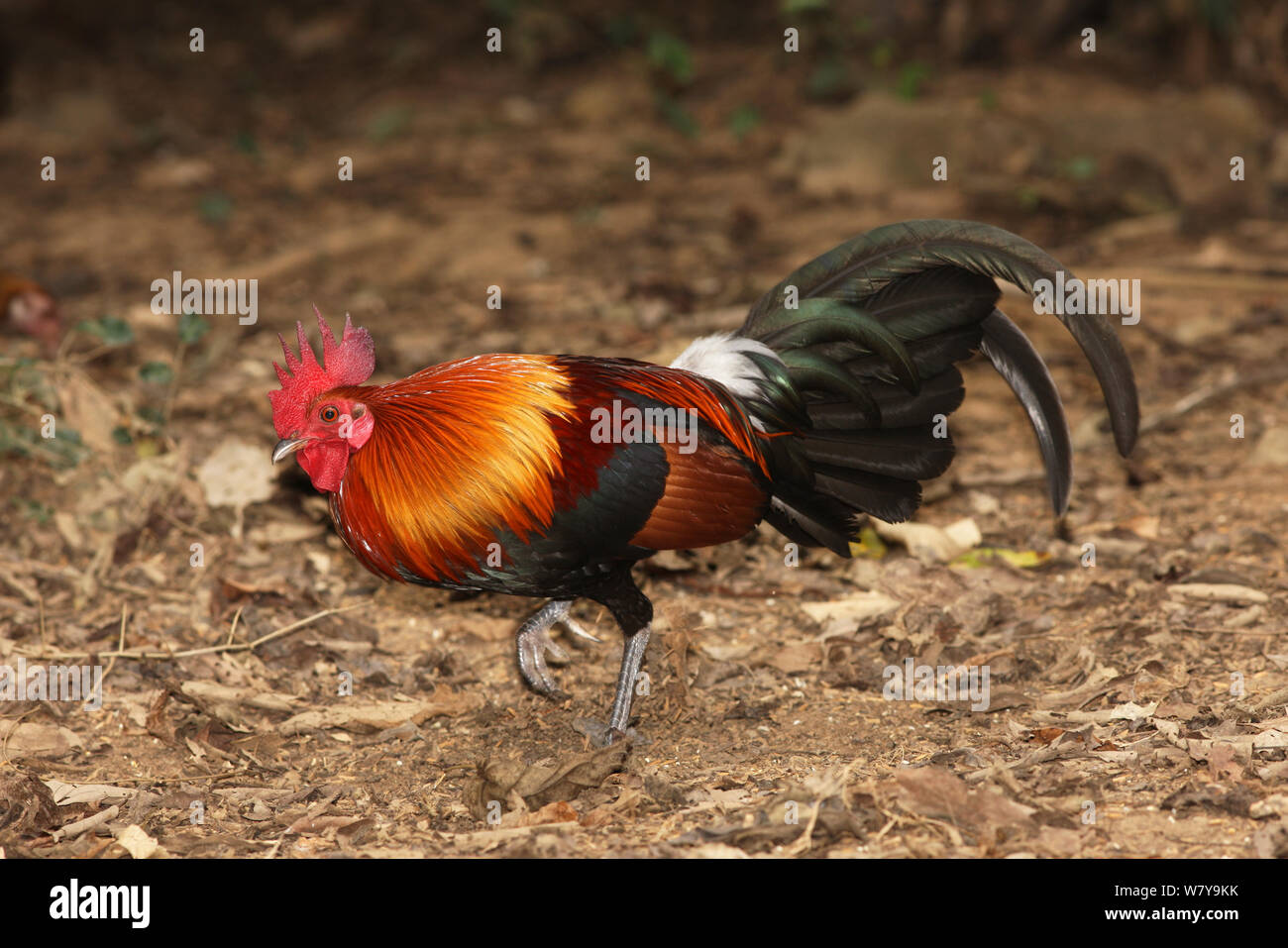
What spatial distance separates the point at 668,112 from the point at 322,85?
4.25m

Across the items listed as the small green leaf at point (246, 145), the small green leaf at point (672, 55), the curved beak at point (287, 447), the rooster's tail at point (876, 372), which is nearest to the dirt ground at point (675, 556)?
the small green leaf at point (246, 145)

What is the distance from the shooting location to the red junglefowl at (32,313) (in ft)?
26.5

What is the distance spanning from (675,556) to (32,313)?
14.8ft

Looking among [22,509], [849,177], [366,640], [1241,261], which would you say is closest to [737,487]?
[366,640]

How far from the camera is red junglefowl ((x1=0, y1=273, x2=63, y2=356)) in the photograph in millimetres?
8070

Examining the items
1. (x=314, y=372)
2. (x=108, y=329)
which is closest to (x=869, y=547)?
(x=314, y=372)

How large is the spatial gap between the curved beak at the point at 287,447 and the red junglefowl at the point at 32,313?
4.22 meters

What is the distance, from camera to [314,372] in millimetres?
4730

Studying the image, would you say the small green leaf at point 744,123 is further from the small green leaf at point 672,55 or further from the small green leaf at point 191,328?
the small green leaf at point 191,328

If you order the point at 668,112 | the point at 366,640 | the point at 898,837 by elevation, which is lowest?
the point at 898,837

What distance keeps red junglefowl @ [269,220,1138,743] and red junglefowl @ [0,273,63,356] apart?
4097 millimetres

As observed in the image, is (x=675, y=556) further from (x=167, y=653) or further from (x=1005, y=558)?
(x=167, y=653)

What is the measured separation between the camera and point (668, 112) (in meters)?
12.5

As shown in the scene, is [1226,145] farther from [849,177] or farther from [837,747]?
[837,747]
